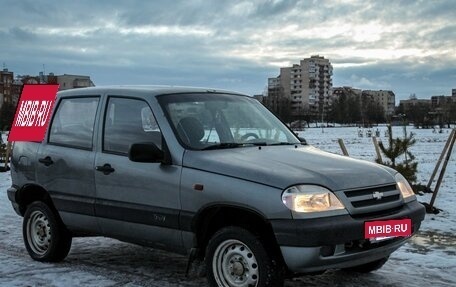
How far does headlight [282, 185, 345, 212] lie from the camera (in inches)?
173

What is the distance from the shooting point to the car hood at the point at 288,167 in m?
4.52

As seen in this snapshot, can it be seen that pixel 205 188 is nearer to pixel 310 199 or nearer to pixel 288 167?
pixel 288 167

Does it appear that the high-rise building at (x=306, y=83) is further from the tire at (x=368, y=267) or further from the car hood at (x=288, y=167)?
the car hood at (x=288, y=167)

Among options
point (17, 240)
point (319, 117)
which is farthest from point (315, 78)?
point (17, 240)


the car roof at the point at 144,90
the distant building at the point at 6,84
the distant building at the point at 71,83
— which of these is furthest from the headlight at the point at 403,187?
the distant building at the point at 6,84

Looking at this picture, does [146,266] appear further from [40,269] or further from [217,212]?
[217,212]

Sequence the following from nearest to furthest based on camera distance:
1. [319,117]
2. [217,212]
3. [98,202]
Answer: [217,212] → [98,202] → [319,117]

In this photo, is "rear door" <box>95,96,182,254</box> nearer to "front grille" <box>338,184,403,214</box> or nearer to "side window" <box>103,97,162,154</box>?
Answer: "side window" <box>103,97,162,154</box>

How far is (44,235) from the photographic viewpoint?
21.8ft

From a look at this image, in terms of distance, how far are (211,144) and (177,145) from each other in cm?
31

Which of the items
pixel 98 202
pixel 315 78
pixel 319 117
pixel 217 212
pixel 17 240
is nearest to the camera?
pixel 217 212

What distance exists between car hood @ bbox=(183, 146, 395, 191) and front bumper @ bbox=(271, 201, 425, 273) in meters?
0.28

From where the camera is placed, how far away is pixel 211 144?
5270 mm

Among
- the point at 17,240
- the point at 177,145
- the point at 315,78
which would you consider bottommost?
the point at 17,240
